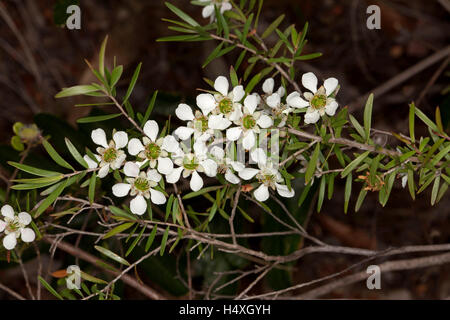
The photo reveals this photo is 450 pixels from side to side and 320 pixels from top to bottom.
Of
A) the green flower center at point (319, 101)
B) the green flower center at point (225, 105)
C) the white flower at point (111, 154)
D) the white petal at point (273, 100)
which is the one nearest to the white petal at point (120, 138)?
the white flower at point (111, 154)

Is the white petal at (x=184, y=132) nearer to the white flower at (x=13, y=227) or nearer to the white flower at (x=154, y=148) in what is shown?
the white flower at (x=154, y=148)

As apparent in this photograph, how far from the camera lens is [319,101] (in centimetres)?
100

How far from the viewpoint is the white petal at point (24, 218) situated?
109 cm

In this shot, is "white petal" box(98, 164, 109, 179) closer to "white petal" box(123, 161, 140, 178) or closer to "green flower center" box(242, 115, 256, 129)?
"white petal" box(123, 161, 140, 178)

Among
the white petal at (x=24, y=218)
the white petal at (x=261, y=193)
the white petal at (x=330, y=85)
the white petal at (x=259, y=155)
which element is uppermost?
the white petal at (x=330, y=85)

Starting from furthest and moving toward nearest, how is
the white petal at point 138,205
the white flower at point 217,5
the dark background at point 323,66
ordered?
1. the dark background at point 323,66
2. the white flower at point 217,5
3. the white petal at point 138,205

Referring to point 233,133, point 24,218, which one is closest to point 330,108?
point 233,133

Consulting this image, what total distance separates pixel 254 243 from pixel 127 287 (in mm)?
622

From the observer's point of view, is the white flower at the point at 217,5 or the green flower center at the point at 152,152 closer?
the green flower center at the point at 152,152

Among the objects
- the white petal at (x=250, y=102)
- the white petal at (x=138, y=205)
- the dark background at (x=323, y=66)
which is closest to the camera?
the white petal at (x=250, y=102)

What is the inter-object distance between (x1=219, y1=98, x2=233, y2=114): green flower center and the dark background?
3.83 ft

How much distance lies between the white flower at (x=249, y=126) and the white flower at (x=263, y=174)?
0.10 feet
